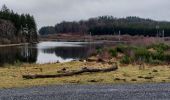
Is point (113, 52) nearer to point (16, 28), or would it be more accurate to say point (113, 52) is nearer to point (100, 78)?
point (100, 78)

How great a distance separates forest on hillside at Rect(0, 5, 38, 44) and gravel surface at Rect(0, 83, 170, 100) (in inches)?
4618

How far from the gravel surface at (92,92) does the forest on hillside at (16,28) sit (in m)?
117

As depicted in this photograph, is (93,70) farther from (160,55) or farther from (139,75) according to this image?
(160,55)

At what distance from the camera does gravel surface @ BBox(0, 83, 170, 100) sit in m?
14.6

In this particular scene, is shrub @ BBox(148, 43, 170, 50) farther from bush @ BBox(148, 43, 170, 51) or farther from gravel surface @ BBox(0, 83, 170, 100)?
gravel surface @ BBox(0, 83, 170, 100)

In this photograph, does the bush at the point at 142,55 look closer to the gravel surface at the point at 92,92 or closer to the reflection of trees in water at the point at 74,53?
the gravel surface at the point at 92,92

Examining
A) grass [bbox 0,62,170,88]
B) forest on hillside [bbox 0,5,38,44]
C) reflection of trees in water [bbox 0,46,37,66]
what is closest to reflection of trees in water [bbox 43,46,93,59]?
reflection of trees in water [bbox 0,46,37,66]

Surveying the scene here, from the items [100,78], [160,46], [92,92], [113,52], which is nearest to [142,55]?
[113,52]

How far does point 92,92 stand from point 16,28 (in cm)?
13890

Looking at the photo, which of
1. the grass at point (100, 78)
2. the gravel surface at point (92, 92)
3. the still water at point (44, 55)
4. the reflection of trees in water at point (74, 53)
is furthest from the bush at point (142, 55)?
the reflection of trees in water at point (74, 53)

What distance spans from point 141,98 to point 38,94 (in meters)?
3.47

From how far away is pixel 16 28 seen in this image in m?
152

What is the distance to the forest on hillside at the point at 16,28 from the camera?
140 m

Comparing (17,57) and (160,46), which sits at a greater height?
(160,46)
